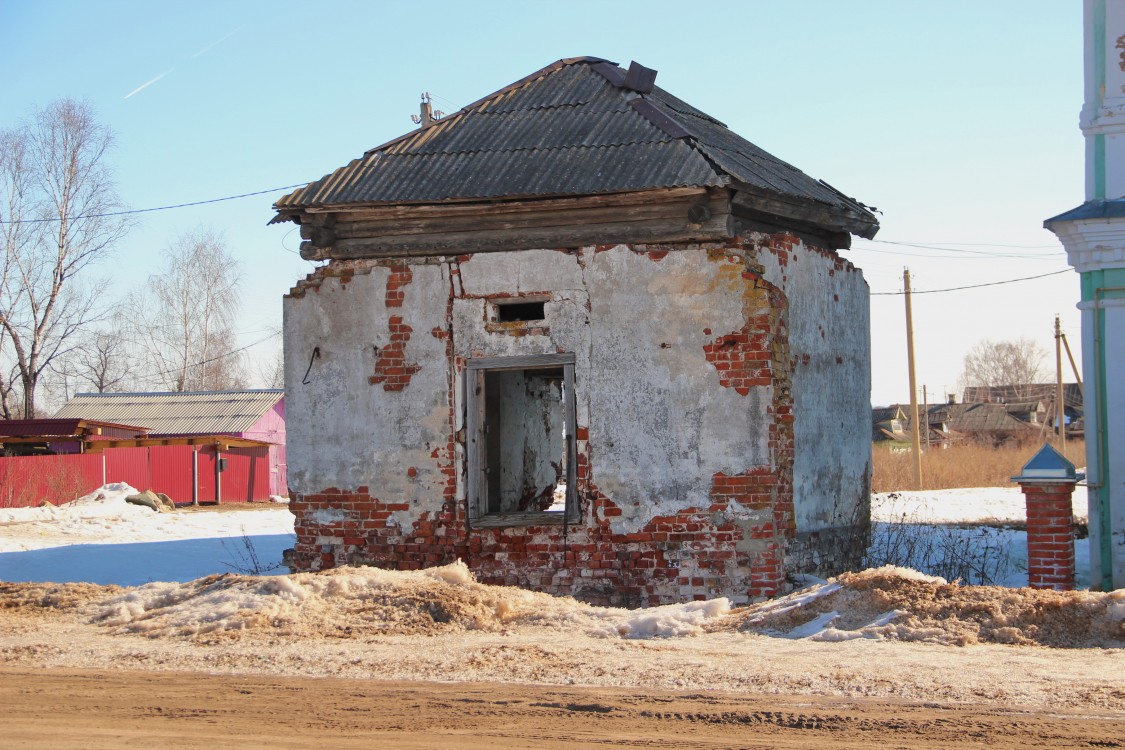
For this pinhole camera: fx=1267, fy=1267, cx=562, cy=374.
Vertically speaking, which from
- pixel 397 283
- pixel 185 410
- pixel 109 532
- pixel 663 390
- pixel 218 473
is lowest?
pixel 109 532

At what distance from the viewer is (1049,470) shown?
1045 centimetres

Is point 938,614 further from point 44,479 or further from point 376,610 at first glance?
point 44,479

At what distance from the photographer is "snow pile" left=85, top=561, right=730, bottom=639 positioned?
9.23 meters

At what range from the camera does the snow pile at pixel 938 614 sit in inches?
318

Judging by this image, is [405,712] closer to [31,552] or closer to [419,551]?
[419,551]

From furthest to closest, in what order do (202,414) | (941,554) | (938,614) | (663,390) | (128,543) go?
(202,414)
(128,543)
(941,554)
(663,390)
(938,614)

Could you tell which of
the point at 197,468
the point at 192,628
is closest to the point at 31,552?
the point at 192,628

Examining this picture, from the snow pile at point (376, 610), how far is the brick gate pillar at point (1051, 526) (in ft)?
9.11

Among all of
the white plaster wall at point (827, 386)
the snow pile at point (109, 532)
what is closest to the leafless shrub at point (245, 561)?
the snow pile at point (109, 532)

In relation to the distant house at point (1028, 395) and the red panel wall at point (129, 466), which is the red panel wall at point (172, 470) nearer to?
the red panel wall at point (129, 466)

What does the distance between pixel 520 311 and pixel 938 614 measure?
485 centimetres

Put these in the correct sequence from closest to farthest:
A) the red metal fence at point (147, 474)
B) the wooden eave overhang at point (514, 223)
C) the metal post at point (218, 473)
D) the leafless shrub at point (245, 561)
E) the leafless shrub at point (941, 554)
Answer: the wooden eave overhang at point (514, 223)
the leafless shrub at point (941, 554)
the leafless shrub at point (245, 561)
the red metal fence at point (147, 474)
the metal post at point (218, 473)

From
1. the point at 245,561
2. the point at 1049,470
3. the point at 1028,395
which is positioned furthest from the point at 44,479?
the point at 1028,395

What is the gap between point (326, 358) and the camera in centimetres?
1175
